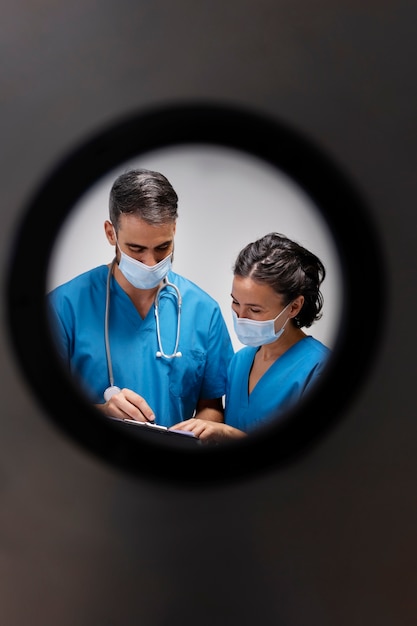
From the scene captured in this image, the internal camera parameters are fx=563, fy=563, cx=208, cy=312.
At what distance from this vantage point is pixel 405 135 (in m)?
0.58

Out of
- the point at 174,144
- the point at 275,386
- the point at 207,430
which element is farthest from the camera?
the point at 275,386

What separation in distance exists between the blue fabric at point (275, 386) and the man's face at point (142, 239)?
293 millimetres

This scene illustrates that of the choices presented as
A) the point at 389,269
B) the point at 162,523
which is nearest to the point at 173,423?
→ the point at 162,523

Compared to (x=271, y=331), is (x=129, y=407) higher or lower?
lower

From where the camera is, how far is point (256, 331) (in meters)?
1.09

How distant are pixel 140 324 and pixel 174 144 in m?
0.54

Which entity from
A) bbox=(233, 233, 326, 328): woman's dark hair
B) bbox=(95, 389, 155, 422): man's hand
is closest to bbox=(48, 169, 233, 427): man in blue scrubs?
bbox=(95, 389, 155, 422): man's hand

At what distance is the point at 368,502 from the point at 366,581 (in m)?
0.09

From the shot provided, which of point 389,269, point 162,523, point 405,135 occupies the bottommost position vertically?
point 162,523

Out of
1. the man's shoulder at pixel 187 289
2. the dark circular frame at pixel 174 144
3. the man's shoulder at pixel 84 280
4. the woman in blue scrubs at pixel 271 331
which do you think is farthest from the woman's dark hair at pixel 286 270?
the dark circular frame at pixel 174 144

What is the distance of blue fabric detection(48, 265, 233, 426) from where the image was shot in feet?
3.27

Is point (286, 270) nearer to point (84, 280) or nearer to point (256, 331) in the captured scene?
point (256, 331)

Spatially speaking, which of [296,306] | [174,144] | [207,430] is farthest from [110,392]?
[174,144]

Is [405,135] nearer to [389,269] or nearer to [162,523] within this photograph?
[389,269]
